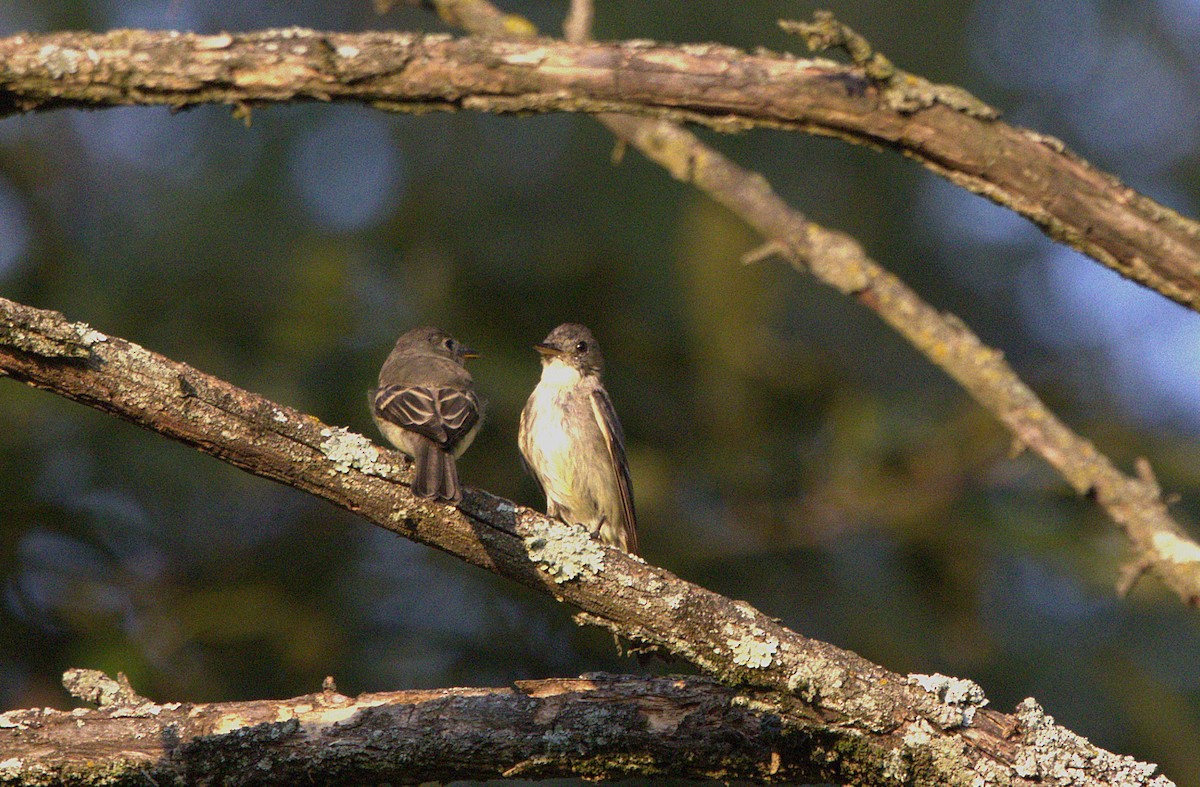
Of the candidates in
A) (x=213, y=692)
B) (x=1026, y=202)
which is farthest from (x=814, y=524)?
(x=213, y=692)

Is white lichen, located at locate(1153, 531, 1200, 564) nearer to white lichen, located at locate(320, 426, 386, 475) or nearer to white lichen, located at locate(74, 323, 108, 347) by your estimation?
white lichen, located at locate(320, 426, 386, 475)

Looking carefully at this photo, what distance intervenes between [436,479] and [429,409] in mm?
1100

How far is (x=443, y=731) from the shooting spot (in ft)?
11.3

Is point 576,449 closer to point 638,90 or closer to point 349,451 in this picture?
point 638,90

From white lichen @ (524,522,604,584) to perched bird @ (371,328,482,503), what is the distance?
0.28 metres

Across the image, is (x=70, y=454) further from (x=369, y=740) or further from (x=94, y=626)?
(x=369, y=740)

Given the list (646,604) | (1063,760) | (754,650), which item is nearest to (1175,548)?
(1063,760)

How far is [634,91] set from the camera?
4547mm

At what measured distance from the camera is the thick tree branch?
3260 millimetres

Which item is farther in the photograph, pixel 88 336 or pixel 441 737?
pixel 441 737

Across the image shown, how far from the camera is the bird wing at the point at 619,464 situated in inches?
238

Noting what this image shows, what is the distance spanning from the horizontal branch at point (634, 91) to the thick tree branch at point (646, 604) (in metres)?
1.57

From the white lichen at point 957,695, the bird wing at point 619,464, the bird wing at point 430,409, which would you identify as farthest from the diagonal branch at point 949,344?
the white lichen at point 957,695

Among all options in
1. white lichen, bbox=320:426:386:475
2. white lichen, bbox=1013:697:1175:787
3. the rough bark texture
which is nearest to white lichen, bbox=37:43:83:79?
the rough bark texture
